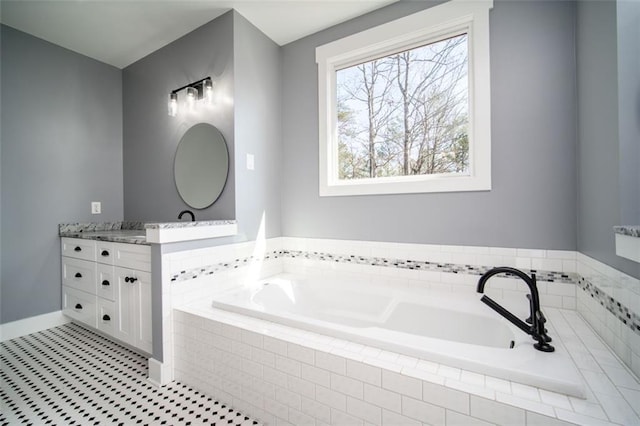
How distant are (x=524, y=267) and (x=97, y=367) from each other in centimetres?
291

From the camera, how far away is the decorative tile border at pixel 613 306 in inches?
36.1

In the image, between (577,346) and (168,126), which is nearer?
(577,346)

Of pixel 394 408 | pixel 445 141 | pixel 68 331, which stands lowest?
pixel 68 331

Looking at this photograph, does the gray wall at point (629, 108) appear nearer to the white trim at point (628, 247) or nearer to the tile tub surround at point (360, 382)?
the white trim at point (628, 247)

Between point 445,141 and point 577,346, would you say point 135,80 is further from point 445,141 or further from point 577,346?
point 577,346

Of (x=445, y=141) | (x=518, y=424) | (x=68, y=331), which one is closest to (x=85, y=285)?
(x=68, y=331)

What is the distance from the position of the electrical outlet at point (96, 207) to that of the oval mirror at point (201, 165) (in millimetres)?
1064

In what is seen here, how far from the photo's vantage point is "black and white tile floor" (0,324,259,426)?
4.32 feet

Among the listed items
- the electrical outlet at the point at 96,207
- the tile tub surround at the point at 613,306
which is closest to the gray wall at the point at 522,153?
the tile tub surround at the point at 613,306

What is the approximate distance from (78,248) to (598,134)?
12.1 feet

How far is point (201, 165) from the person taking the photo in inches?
85.8

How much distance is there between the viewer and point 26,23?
2.14 m

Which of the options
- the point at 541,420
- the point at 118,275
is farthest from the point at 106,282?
the point at 541,420

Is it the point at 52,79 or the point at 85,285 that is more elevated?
the point at 52,79
